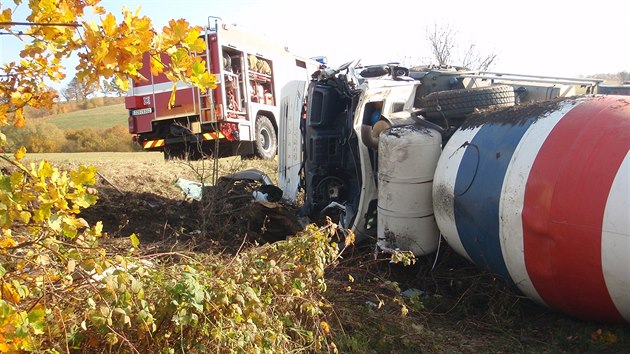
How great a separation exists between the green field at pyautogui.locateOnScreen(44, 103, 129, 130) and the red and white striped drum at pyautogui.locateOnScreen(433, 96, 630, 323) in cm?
3564

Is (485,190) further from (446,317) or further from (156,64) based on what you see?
(156,64)

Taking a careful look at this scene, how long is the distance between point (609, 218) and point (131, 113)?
10773 mm

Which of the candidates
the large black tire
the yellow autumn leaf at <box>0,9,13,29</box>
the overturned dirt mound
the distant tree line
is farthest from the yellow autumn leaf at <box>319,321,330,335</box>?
the distant tree line

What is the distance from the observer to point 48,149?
1040 inches

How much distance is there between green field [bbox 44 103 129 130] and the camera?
1478 inches

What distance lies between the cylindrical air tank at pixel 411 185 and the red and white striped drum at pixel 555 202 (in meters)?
0.49

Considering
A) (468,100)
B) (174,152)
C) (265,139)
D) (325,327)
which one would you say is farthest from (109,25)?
(265,139)

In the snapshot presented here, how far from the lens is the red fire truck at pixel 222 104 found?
36.8 feet

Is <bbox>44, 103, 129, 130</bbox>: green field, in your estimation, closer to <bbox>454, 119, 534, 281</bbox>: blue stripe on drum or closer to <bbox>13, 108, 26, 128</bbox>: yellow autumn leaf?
<bbox>454, 119, 534, 281</bbox>: blue stripe on drum

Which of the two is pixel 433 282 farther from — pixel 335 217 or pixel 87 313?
pixel 87 313

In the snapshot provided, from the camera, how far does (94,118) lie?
42062mm

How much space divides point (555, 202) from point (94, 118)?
142 ft

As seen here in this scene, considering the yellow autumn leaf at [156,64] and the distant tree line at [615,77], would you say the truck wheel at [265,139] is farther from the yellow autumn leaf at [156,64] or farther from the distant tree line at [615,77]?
the yellow autumn leaf at [156,64]

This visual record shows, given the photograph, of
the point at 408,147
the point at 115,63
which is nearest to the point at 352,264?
the point at 408,147
